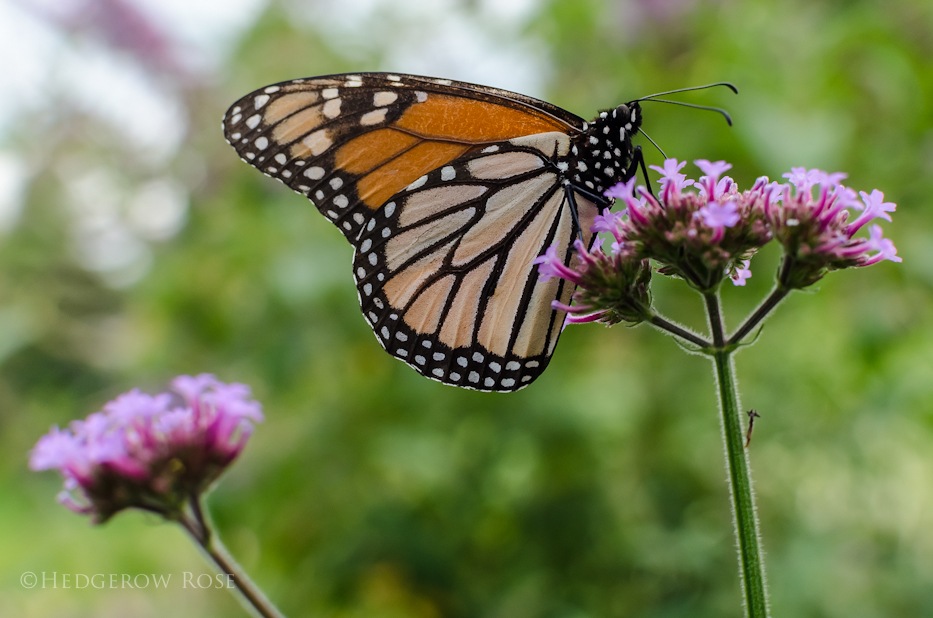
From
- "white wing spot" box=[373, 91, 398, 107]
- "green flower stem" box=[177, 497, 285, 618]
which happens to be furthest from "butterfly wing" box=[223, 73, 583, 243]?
"green flower stem" box=[177, 497, 285, 618]

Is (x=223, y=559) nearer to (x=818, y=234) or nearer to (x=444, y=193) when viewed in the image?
(x=444, y=193)

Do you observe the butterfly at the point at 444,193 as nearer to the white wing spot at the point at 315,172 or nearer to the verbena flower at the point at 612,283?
the white wing spot at the point at 315,172

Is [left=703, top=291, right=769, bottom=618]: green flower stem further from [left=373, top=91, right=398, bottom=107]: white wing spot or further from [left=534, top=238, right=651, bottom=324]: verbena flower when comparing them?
[left=373, top=91, right=398, bottom=107]: white wing spot

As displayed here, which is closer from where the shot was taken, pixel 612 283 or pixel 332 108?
pixel 612 283

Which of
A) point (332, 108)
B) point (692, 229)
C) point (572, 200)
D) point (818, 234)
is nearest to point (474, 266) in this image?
point (572, 200)

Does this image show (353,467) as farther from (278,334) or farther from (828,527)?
(828,527)

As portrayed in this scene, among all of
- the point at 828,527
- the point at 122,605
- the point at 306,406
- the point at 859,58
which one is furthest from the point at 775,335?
→ the point at 122,605
